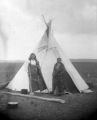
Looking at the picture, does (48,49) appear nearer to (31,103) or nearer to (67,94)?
(67,94)

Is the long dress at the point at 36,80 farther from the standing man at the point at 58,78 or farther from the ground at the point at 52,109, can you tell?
the ground at the point at 52,109

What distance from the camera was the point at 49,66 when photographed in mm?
8953

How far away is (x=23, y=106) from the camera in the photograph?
705cm

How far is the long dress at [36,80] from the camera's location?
8.56m

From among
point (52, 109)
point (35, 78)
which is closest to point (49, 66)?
point (35, 78)

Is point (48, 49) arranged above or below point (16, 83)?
above

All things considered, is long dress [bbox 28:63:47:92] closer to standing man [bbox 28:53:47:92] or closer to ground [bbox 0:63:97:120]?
standing man [bbox 28:53:47:92]

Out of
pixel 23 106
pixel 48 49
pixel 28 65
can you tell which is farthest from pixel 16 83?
pixel 23 106

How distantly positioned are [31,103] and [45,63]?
2.08m

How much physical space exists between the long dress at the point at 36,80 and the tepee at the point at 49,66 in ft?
0.57

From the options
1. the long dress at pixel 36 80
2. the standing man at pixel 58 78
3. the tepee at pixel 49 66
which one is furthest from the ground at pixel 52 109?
the tepee at pixel 49 66

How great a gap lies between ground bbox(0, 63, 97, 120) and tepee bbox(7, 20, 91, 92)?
80 cm

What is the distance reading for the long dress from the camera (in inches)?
337

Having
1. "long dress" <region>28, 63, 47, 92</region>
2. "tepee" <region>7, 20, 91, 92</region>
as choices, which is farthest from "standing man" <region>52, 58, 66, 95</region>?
"long dress" <region>28, 63, 47, 92</region>
